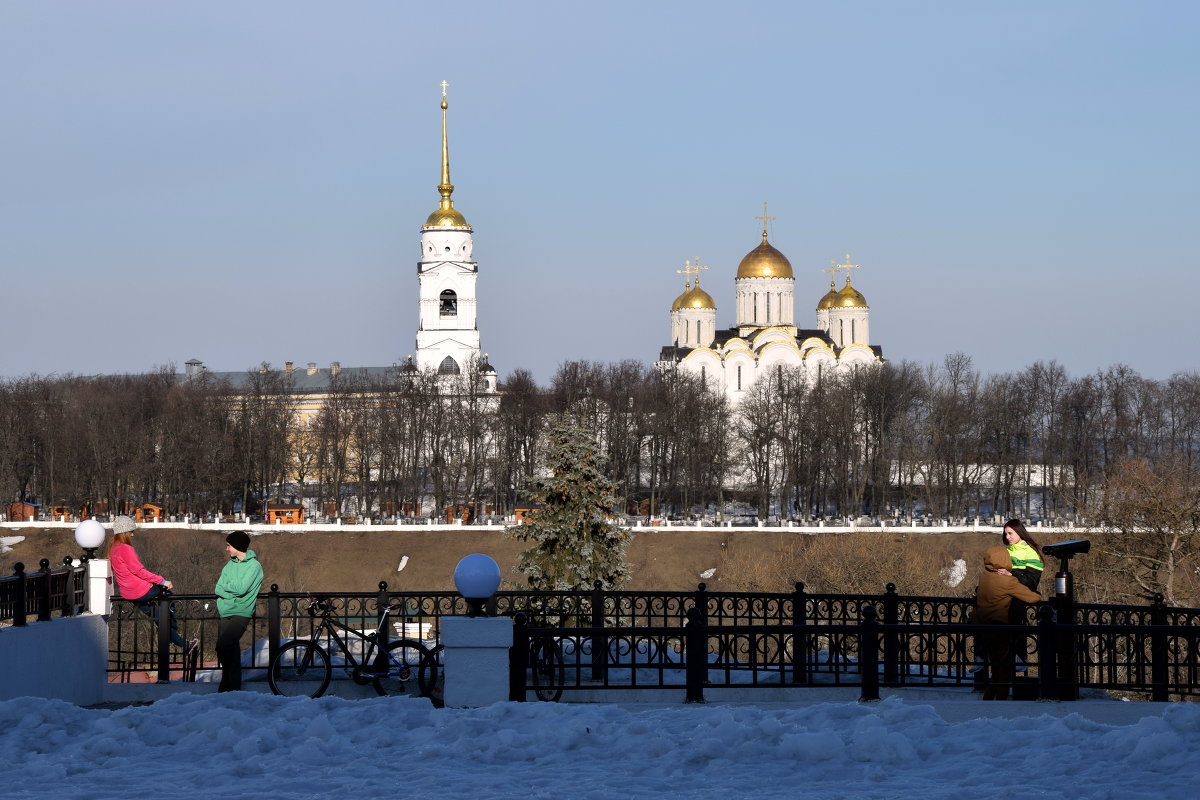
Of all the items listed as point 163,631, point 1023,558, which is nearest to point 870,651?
point 1023,558

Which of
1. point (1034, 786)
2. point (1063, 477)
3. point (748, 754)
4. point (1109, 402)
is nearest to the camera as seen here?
point (1034, 786)

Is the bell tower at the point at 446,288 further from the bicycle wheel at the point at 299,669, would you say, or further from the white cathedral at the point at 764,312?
the bicycle wheel at the point at 299,669

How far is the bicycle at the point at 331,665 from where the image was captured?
14500 millimetres

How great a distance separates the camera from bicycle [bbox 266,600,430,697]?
14.5m

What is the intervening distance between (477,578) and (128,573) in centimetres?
474

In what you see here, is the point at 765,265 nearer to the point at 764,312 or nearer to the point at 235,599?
the point at 764,312

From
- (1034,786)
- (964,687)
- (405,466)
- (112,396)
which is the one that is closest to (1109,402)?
(405,466)

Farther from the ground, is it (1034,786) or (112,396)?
(112,396)

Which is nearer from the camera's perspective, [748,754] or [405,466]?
[748,754]

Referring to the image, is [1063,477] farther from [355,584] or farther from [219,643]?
[219,643]

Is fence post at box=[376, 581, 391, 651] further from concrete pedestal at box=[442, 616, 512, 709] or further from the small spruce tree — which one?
the small spruce tree

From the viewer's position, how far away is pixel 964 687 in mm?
14969

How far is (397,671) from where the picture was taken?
15117 mm

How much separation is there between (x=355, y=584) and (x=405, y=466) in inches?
611
